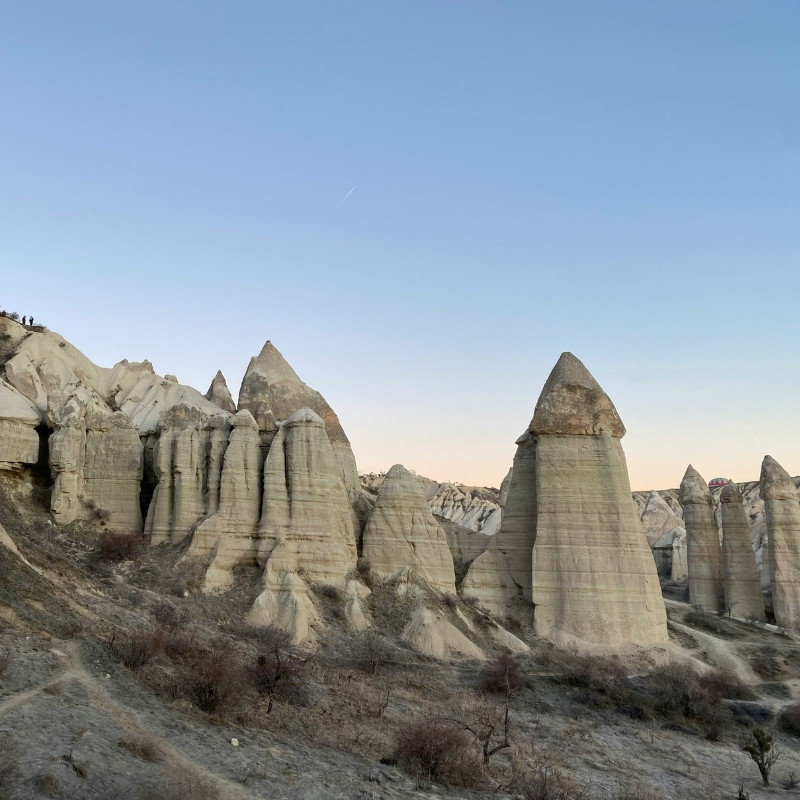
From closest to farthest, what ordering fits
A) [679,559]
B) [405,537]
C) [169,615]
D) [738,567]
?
1. [169,615]
2. [405,537]
3. [738,567]
4. [679,559]

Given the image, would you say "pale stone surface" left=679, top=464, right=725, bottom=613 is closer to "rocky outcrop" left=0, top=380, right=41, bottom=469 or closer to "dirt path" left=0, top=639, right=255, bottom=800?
"rocky outcrop" left=0, top=380, right=41, bottom=469

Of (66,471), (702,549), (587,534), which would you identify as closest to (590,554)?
(587,534)

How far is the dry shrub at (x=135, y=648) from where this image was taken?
1697cm

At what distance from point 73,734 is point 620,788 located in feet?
36.6

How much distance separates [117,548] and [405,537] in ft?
37.4

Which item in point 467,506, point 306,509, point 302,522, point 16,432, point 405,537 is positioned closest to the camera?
point 302,522

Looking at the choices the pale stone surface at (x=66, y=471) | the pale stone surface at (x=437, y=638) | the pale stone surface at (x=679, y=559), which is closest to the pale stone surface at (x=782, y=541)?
the pale stone surface at (x=679, y=559)

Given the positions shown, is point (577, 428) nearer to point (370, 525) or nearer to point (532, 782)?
point (370, 525)

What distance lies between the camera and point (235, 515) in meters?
30.7

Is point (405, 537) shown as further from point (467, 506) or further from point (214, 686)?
point (467, 506)

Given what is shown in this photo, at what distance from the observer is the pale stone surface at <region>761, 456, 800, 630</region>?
3988cm

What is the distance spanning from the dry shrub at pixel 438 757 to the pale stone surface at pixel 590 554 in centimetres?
1650

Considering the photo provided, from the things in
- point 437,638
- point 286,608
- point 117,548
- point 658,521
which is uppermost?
point 658,521

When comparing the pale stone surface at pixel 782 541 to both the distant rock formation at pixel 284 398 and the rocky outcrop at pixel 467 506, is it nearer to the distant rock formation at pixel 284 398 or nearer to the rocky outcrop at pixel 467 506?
the rocky outcrop at pixel 467 506
